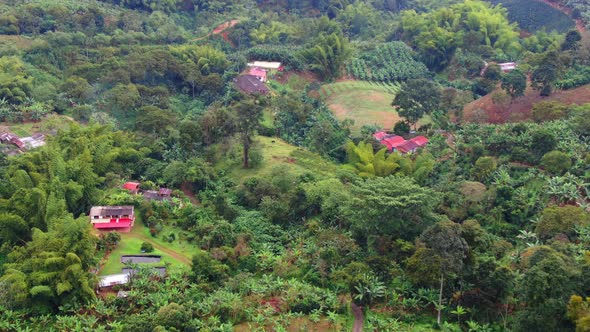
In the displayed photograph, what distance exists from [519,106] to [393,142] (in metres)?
9.92

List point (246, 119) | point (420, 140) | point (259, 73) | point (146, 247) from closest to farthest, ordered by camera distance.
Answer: point (146, 247)
point (246, 119)
point (420, 140)
point (259, 73)

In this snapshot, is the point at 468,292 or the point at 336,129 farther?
the point at 336,129

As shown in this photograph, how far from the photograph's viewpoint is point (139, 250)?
81.1 ft

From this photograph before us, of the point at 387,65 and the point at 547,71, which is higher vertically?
the point at 547,71

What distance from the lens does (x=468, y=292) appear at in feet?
66.0

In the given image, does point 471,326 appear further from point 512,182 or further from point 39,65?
point 39,65

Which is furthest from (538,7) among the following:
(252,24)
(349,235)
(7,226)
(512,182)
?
(7,226)

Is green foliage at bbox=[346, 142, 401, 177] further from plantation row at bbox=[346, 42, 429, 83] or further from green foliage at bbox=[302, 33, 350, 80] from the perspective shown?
plantation row at bbox=[346, 42, 429, 83]

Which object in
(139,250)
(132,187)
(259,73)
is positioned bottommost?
(139,250)

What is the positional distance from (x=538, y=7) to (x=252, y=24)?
29080 millimetres

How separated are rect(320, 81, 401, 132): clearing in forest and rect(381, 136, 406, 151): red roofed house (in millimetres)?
4248

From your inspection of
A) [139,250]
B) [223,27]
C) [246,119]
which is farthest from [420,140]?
[223,27]

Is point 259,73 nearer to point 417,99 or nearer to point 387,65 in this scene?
point 387,65

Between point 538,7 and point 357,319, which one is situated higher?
point 538,7
